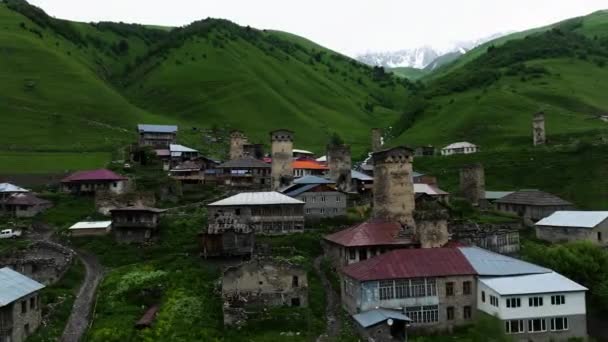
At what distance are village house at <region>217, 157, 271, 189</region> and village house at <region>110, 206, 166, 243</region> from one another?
994 inches

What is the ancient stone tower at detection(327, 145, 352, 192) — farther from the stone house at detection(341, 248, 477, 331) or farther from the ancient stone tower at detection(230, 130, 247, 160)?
the stone house at detection(341, 248, 477, 331)

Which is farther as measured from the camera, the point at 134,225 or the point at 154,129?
the point at 154,129

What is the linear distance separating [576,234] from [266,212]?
34.5m

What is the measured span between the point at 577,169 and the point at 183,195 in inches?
2480

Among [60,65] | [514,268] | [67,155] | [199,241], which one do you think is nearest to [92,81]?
[60,65]

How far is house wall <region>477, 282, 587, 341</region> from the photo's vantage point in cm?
3800

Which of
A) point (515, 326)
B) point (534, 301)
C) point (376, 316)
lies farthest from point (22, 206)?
point (534, 301)

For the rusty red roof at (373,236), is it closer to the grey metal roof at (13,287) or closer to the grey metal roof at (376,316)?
the grey metal roof at (376,316)

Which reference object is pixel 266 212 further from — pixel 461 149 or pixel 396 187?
pixel 461 149

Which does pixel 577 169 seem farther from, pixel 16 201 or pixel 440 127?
pixel 16 201

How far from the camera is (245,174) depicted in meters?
82.1

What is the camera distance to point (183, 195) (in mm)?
73375

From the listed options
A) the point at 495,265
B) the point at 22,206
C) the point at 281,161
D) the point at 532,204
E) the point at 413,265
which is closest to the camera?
the point at 413,265

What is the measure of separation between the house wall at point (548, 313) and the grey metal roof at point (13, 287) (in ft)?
108
